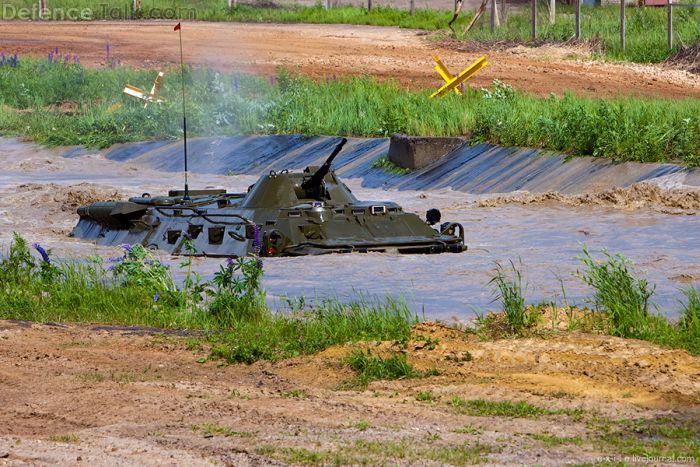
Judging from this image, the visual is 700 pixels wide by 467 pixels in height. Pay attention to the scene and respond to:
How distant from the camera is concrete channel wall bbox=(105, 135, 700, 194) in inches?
988

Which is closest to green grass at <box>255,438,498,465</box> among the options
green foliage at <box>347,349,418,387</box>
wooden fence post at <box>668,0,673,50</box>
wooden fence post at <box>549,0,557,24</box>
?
green foliage at <box>347,349,418,387</box>

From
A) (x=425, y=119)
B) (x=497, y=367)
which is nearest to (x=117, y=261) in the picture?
(x=497, y=367)

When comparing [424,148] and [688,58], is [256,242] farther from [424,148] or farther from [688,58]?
[688,58]

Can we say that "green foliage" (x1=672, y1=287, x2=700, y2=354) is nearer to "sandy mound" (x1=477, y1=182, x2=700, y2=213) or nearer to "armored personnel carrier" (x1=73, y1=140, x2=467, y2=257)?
"armored personnel carrier" (x1=73, y1=140, x2=467, y2=257)

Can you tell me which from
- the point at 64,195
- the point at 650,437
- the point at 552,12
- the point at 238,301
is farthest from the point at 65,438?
the point at 552,12

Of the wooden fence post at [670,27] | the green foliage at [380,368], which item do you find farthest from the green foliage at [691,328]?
the wooden fence post at [670,27]

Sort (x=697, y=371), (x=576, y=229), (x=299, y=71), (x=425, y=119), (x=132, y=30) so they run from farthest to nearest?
(x=132, y=30), (x=299, y=71), (x=425, y=119), (x=576, y=229), (x=697, y=371)

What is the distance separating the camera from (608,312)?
13.8 meters

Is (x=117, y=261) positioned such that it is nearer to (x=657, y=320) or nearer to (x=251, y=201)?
(x=251, y=201)

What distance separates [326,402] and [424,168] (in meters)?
17.9

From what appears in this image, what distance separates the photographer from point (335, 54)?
44.0 meters

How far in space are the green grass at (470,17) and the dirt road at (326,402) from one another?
90.0 ft

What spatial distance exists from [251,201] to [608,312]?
8.05m

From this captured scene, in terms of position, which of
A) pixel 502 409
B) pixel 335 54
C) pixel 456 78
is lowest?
pixel 502 409
